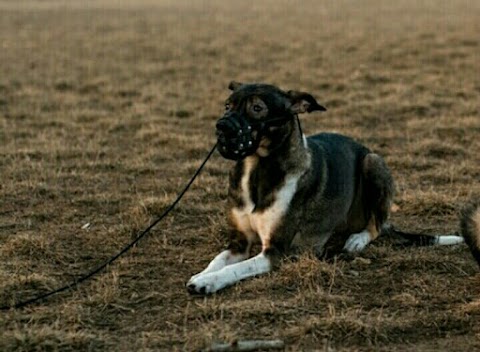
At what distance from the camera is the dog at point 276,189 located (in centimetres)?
588

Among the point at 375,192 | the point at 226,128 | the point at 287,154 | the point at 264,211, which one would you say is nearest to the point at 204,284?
the point at 264,211

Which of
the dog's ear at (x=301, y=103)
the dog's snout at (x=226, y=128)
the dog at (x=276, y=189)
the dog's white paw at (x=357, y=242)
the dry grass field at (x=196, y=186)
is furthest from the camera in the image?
the dog's white paw at (x=357, y=242)

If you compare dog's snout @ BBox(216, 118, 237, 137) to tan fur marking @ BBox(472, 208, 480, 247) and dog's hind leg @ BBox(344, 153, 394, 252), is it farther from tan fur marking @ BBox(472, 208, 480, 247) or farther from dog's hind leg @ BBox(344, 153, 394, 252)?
dog's hind leg @ BBox(344, 153, 394, 252)

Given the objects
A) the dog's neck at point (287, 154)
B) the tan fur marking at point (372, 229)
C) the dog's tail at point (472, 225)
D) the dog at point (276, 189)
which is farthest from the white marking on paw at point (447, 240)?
the dog's neck at point (287, 154)

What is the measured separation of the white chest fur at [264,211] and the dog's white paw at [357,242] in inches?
32.3

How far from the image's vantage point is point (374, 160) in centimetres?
720

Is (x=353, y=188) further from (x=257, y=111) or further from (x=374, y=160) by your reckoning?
(x=257, y=111)

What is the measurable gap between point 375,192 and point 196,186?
238cm

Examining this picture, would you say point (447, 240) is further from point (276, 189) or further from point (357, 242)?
point (276, 189)

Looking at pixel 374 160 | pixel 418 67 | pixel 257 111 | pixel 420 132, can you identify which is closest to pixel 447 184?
pixel 374 160

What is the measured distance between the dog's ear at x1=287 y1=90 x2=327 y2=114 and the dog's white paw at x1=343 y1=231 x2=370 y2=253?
4.03 feet

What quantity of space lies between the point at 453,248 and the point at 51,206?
12.2 ft

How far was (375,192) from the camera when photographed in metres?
7.20

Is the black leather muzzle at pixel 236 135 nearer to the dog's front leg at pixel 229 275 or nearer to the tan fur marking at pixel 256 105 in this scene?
the tan fur marking at pixel 256 105
